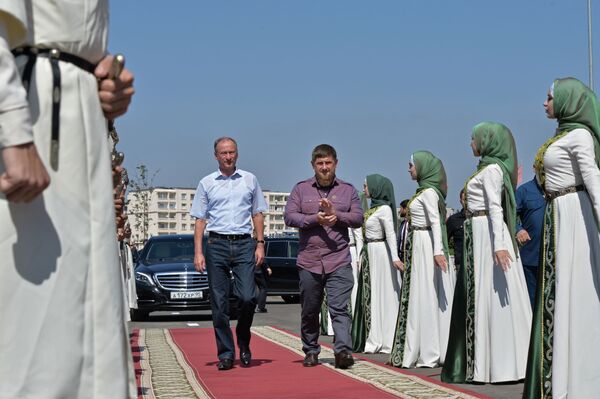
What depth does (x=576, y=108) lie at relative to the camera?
7617 mm

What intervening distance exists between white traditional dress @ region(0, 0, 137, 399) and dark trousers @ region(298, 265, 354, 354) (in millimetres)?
8420

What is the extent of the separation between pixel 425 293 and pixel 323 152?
5.92 ft

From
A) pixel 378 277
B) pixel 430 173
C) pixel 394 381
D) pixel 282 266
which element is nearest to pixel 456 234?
pixel 378 277

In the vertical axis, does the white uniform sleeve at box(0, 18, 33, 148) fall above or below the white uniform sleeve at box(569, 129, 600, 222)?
below

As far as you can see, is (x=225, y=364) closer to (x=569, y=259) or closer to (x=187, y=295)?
(x=569, y=259)

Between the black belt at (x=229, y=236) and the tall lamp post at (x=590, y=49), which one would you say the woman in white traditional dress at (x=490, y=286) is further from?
the tall lamp post at (x=590, y=49)

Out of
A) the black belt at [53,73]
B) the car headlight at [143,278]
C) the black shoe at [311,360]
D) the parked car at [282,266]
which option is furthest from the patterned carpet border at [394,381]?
the parked car at [282,266]

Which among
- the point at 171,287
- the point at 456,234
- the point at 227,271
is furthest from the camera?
the point at 171,287

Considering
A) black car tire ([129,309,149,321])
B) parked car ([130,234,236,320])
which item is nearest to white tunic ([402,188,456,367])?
parked car ([130,234,236,320])

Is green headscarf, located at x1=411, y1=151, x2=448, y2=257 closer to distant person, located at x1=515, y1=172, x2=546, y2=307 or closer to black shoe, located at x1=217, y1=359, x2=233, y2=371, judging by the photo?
distant person, located at x1=515, y1=172, x2=546, y2=307

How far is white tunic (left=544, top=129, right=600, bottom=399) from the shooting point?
23.9 feet

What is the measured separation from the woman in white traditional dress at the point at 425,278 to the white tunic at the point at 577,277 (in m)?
4.51

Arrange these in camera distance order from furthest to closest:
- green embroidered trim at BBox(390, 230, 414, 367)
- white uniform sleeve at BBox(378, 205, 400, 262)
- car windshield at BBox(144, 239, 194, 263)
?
car windshield at BBox(144, 239, 194, 263) → white uniform sleeve at BBox(378, 205, 400, 262) → green embroidered trim at BBox(390, 230, 414, 367)

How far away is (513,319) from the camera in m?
10.3
